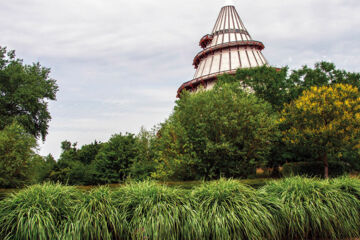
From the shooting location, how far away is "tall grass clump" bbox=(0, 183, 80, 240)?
717 centimetres

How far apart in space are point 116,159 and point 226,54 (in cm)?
3273

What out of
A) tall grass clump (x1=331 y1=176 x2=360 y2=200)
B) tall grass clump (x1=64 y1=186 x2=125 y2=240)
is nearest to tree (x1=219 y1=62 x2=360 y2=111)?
tall grass clump (x1=331 y1=176 x2=360 y2=200)

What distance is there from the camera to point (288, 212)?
877 centimetres

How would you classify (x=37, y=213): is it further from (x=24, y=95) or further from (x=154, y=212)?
(x=24, y=95)

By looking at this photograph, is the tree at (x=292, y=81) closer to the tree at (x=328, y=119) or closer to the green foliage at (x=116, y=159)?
the tree at (x=328, y=119)

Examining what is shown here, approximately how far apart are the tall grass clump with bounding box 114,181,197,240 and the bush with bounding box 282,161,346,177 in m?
19.6

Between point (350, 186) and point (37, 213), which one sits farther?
point (350, 186)

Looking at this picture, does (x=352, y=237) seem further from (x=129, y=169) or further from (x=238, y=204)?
(x=129, y=169)

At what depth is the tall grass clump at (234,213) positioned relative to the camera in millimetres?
7816

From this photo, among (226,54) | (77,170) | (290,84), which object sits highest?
(226,54)

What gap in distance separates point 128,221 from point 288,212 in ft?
15.2

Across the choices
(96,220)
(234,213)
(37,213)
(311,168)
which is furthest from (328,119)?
(37,213)

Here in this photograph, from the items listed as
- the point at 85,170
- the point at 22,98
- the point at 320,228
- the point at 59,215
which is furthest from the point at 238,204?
the point at 22,98

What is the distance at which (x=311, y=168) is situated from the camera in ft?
89.7
